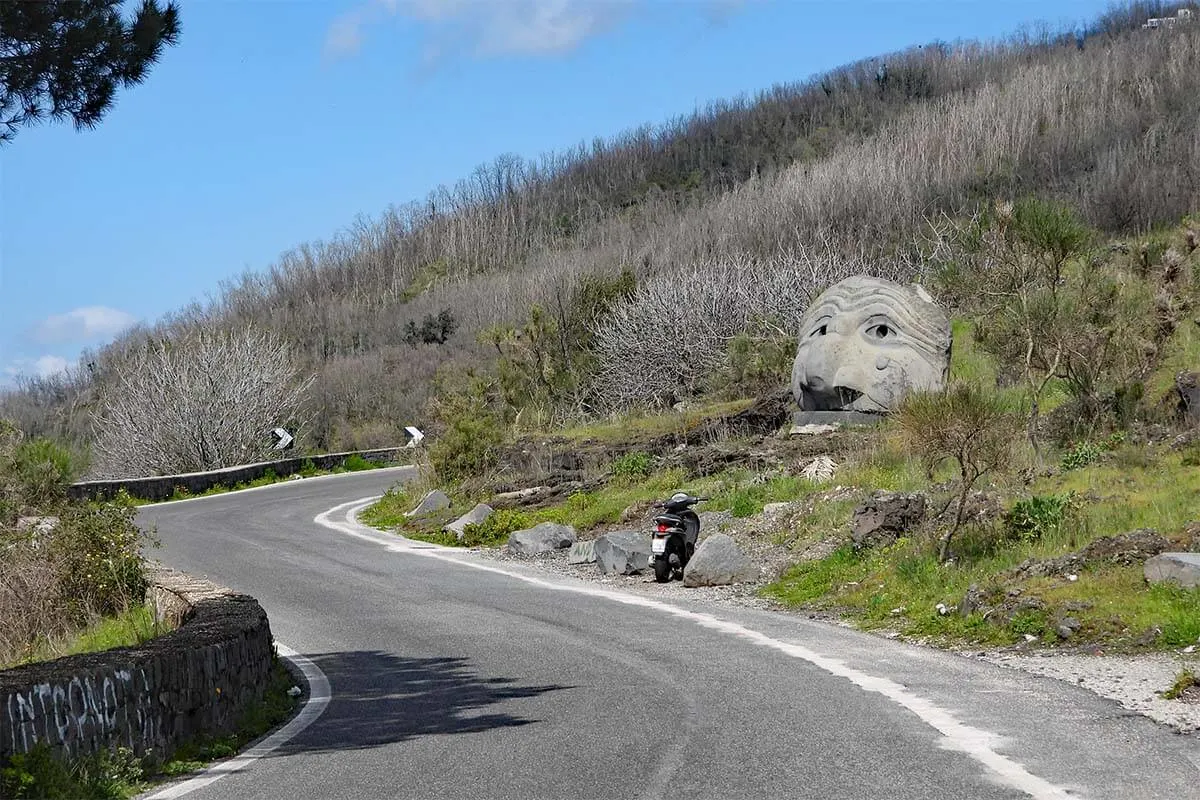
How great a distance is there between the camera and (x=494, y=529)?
23.3 metres

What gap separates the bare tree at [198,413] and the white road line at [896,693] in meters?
28.7

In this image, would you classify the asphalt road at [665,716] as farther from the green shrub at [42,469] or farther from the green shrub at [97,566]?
the green shrub at [42,469]

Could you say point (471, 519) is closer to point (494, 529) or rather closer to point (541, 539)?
point (494, 529)

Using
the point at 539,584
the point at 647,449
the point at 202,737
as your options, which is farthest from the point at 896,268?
the point at 202,737

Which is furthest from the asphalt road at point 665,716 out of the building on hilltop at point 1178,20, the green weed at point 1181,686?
the building on hilltop at point 1178,20

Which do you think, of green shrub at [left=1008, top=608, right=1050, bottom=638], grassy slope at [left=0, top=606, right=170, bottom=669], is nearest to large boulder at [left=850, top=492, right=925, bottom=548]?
green shrub at [left=1008, top=608, right=1050, bottom=638]

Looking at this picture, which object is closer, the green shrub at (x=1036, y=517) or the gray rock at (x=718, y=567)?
the green shrub at (x=1036, y=517)

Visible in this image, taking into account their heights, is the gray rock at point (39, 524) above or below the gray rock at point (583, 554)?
above

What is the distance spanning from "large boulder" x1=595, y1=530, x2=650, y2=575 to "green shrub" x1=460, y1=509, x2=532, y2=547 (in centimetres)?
411

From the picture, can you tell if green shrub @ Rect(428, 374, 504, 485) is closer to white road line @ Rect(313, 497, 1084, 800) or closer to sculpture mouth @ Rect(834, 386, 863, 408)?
white road line @ Rect(313, 497, 1084, 800)

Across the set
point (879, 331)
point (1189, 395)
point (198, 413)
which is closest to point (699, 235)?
point (198, 413)

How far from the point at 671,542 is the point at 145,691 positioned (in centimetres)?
992

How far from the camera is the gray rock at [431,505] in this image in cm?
2698

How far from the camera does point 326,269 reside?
386 feet
